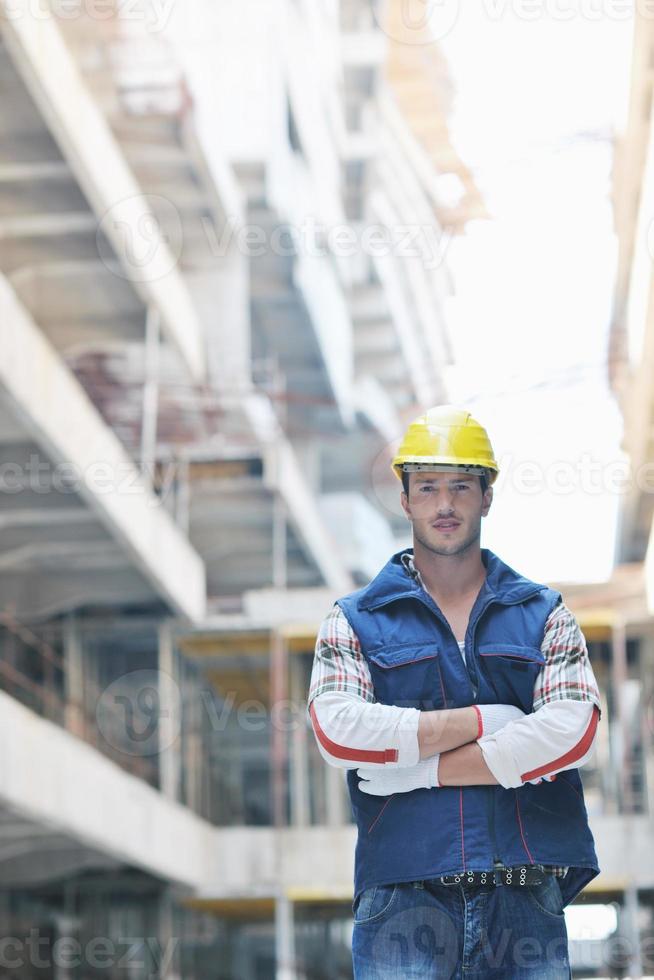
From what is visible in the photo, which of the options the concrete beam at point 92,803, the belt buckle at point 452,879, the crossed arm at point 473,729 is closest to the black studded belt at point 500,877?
the belt buckle at point 452,879

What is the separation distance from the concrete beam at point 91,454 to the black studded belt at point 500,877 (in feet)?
41.9

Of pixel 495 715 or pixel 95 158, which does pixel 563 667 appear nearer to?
pixel 495 715

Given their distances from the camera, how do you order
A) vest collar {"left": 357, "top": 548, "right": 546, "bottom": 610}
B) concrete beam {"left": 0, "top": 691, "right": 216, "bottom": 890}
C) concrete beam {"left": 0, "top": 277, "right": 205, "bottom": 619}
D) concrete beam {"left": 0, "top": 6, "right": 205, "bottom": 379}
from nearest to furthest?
vest collar {"left": 357, "top": 548, "right": 546, "bottom": 610}, concrete beam {"left": 0, "top": 691, "right": 216, "bottom": 890}, concrete beam {"left": 0, "top": 277, "right": 205, "bottom": 619}, concrete beam {"left": 0, "top": 6, "right": 205, "bottom": 379}

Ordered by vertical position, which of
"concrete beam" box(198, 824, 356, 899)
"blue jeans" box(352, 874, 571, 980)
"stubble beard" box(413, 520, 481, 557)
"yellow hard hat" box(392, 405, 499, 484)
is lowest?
"blue jeans" box(352, 874, 571, 980)

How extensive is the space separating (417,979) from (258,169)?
110 feet

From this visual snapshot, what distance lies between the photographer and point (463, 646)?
13.1 feet

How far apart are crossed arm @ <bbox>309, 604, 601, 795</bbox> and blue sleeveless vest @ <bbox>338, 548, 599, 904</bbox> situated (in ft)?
0.17

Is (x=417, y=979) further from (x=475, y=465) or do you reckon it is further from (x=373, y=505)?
(x=373, y=505)

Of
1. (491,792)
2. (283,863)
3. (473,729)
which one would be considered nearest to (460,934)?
(491,792)

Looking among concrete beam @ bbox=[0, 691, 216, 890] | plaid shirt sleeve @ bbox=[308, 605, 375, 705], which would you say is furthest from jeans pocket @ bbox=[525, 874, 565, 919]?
concrete beam @ bbox=[0, 691, 216, 890]

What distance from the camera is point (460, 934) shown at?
12.3ft

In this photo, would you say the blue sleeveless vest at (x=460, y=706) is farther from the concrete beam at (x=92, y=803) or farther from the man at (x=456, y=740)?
the concrete beam at (x=92, y=803)

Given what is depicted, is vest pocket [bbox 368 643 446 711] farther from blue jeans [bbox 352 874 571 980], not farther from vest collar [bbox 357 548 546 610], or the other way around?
blue jeans [bbox 352 874 571 980]

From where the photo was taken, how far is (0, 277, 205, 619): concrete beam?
17062 mm
